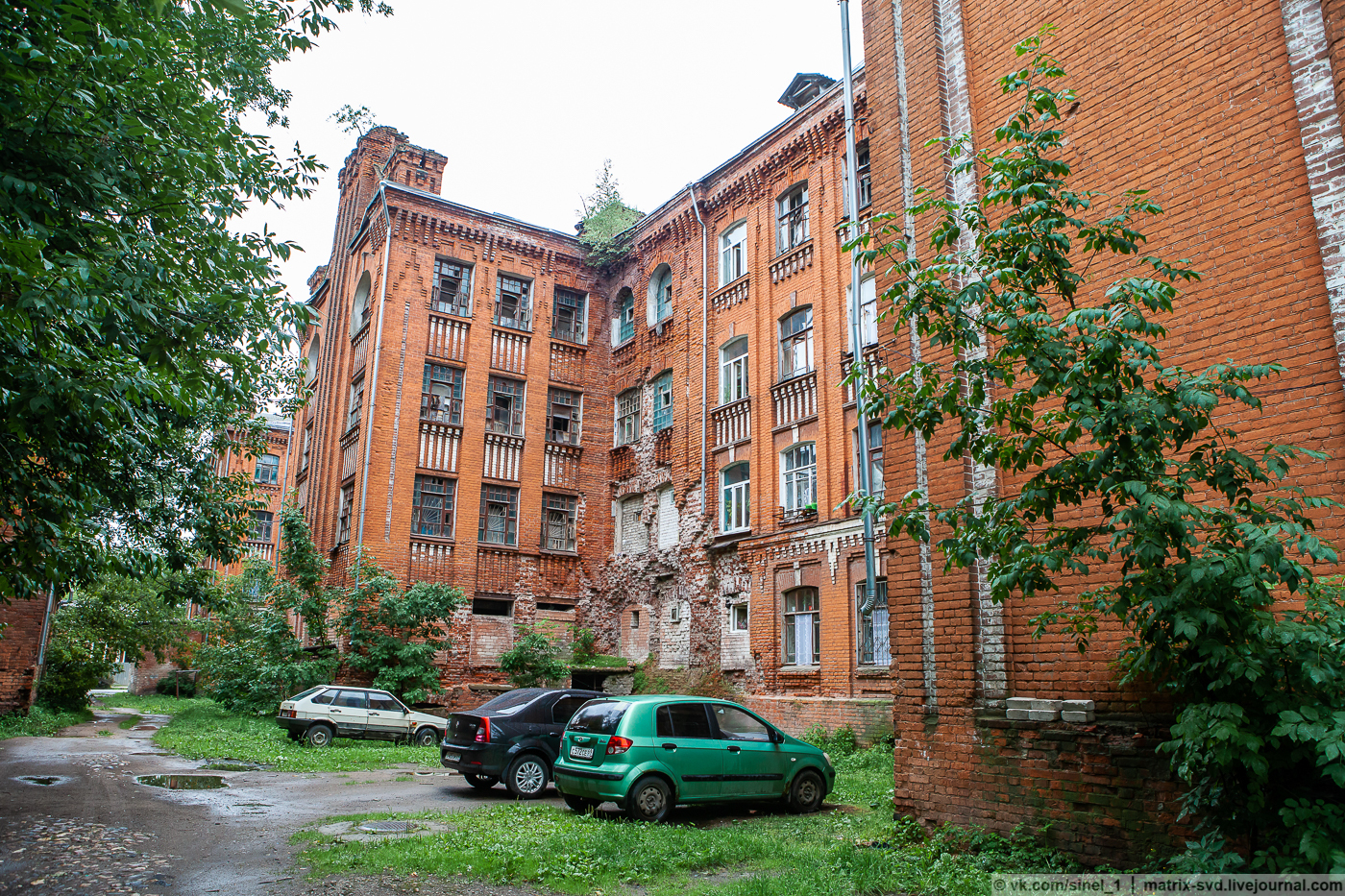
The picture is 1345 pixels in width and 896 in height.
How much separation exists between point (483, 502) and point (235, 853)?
1699 cm

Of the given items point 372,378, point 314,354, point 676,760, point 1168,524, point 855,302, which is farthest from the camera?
point 314,354

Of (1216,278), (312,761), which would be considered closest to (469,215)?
(312,761)

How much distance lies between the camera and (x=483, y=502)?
24.9 m

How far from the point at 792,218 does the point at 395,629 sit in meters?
14.5

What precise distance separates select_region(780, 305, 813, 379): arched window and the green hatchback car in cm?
1060

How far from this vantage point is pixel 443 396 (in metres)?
24.9

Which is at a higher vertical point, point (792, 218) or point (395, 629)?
point (792, 218)

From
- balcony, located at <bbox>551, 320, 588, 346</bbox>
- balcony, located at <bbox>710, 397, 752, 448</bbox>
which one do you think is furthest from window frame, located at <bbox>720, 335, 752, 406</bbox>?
balcony, located at <bbox>551, 320, 588, 346</bbox>

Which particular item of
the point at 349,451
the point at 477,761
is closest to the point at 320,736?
the point at 477,761

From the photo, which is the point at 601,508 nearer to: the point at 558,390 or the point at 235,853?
the point at 558,390

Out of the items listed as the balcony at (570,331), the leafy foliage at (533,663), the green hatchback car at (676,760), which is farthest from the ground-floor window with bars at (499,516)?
the green hatchback car at (676,760)

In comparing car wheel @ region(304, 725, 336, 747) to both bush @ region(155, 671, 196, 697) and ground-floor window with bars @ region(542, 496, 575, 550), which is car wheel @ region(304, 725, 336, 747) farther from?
bush @ region(155, 671, 196, 697)

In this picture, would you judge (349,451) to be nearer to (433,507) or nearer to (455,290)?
(433,507)

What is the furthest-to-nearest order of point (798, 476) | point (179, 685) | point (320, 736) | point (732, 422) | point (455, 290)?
point (179, 685) < point (455, 290) < point (732, 422) < point (798, 476) < point (320, 736)
